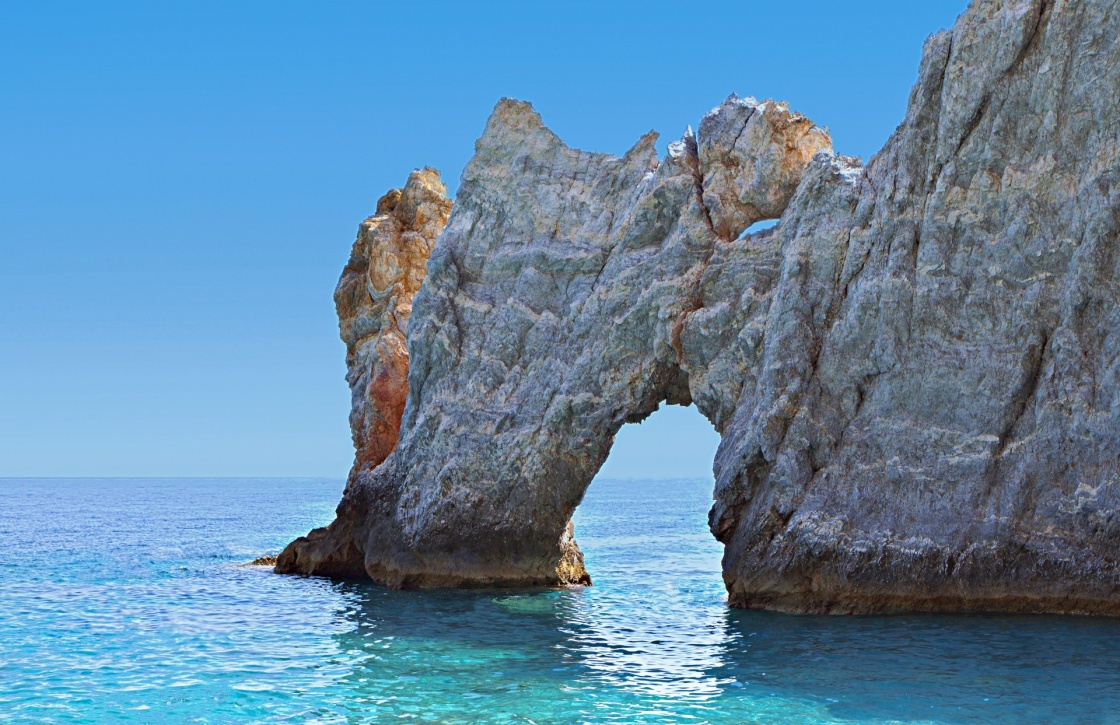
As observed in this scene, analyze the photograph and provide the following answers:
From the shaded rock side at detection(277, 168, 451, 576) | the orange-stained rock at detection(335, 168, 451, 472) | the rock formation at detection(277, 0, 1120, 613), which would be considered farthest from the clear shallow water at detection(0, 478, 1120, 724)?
the orange-stained rock at detection(335, 168, 451, 472)

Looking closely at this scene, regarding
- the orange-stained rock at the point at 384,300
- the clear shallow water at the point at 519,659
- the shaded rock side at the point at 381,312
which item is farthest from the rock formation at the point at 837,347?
the orange-stained rock at the point at 384,300

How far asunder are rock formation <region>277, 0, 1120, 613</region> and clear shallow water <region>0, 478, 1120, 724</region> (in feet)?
4.36

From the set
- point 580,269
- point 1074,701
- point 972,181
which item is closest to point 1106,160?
point 972,181

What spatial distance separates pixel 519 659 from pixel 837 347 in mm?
9161

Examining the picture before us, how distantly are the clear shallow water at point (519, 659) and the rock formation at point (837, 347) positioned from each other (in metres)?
1.33

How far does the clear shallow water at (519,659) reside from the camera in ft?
53.7

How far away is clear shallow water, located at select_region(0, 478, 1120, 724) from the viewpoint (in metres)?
16.4

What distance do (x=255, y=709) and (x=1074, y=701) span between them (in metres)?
11.5

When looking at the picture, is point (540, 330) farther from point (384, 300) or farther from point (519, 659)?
point (519, 659)

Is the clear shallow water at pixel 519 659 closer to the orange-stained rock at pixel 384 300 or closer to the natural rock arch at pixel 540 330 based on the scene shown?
the natural rock arch at pixel 540 330

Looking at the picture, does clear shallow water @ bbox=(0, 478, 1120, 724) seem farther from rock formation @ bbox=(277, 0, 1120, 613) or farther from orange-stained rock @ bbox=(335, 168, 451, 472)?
orange-stained rock @ bbox=(335, 168, 451, 472)

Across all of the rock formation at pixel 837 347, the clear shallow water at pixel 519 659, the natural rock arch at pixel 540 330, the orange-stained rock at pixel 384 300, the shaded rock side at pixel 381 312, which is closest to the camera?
the clear shallow water at pixel 519 659

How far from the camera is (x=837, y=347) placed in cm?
2391

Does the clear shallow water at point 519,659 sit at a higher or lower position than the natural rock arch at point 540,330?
lower
